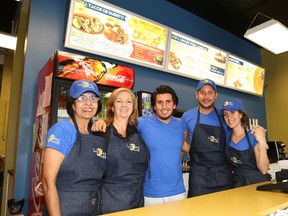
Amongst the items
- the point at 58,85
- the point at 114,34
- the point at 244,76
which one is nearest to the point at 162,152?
the point at 58,85

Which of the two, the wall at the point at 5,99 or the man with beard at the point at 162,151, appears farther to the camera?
the wall at the point at 5,99

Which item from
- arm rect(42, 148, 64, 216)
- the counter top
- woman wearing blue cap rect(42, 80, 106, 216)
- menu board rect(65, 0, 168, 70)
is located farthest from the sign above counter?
the counter top

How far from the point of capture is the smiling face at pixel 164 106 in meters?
2.01

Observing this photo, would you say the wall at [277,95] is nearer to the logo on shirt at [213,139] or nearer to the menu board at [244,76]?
the menu board at [244,76]

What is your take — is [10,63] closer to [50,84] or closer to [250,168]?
[50,84]

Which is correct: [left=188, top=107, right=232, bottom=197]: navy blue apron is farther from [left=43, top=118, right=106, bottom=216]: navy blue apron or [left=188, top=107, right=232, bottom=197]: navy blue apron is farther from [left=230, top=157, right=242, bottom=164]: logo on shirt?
[left=43, top=118, right=106, bottom=216]: navy blue apron

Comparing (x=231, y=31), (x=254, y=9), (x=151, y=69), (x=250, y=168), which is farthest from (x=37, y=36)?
(x=231, y=31)

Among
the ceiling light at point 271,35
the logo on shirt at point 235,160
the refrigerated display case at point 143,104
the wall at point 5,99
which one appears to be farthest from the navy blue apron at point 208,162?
the wall at point 5,99

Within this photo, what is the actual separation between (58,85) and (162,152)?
39.7 inches

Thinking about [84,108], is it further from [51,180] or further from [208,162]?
[208,162]

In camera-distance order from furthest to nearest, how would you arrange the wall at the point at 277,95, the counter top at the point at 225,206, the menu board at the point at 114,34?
the wall at the point at 277,95, the menu board at the point at 114,34, the counter top at the point at 225,206

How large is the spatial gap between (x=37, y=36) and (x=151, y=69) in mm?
1666

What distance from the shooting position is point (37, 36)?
267 cm

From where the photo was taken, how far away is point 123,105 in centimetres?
179
